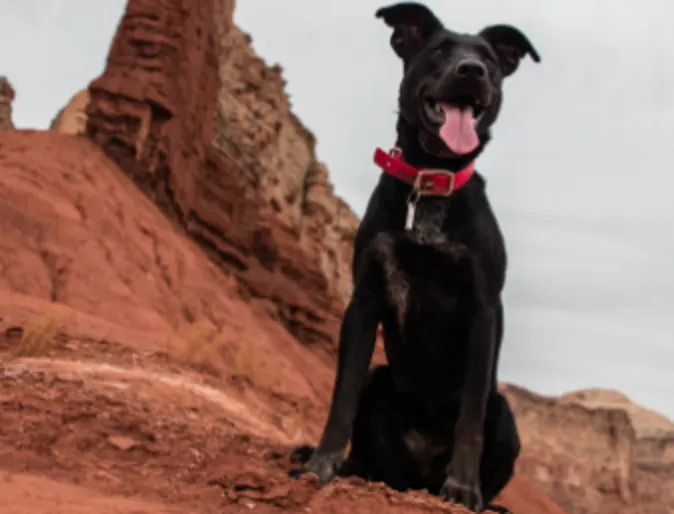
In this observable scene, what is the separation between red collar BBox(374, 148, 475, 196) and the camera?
341 centimetres

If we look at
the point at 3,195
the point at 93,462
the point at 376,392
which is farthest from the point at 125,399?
the point at 3,195

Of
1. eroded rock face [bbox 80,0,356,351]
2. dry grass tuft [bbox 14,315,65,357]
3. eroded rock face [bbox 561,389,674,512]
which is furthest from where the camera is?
eroded rock face [bbox 561,389,674,512]

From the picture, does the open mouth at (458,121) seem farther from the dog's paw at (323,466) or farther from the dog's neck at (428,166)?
the dog's paw at (323,466)

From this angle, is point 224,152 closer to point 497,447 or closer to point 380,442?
point 380,442

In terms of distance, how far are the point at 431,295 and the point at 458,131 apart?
70 cm

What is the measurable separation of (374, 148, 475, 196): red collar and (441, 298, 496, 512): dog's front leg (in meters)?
0.53

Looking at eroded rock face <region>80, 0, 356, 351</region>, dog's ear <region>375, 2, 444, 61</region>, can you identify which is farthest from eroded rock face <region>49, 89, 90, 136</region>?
dog's ear <region>375, 2, 444, 61</region>

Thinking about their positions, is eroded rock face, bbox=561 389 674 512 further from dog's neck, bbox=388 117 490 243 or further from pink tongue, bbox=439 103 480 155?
pink tongue, bbox=439 103 480 155

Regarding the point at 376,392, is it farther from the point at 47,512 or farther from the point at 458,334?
the point at 47,512

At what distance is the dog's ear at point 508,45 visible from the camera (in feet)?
12.0

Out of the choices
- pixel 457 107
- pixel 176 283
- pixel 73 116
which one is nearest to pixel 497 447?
pixel 457 107

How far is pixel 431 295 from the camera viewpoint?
3436 mm

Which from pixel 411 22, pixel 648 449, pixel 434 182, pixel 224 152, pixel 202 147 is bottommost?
pixel 648 449

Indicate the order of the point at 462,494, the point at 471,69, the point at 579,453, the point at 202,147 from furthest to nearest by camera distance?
1. the point at 579,453
2. the point at 202,147
3. the point at 471,69
4. the point at 462,494
